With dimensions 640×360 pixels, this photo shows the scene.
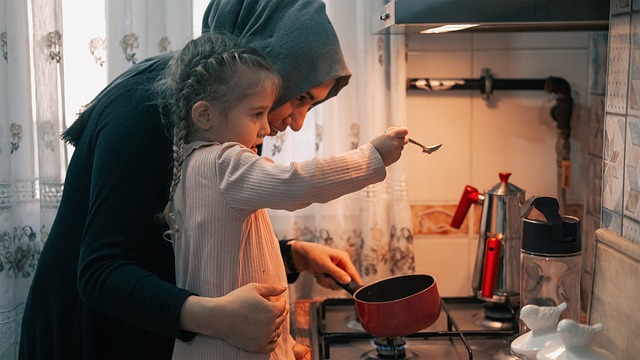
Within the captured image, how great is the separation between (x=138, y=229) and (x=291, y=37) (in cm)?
38

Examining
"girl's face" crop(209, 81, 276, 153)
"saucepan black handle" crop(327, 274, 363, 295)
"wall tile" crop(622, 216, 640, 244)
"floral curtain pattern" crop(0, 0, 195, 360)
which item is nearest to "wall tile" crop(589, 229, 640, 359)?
"wall tile" crop(622, 216, 640, 244)

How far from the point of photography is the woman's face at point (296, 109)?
1.41 meters

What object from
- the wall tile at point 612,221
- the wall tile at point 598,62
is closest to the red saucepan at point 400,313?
the wall tile at point 612,221

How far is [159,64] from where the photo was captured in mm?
1413

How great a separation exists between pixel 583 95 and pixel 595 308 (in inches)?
29.3

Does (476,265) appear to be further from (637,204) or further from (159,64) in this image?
(159,64)

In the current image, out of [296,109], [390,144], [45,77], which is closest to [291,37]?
[296,109]

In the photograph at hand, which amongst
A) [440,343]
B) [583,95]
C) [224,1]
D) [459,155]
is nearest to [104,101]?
[224,1]

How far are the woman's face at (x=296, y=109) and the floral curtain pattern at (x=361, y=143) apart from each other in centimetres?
45

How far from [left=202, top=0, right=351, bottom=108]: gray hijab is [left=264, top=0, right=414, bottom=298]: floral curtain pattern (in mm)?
501

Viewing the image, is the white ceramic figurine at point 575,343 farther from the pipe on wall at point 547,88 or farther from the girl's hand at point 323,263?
the pipe on wall at point 547,88

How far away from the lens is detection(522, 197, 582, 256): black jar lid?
138 centimetres

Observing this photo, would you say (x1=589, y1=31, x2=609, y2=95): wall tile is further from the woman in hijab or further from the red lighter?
the woman in hijab

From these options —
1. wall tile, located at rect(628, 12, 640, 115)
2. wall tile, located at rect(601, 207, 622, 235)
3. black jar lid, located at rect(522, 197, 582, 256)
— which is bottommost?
black jar lid, located at rect(522, 197, 582, 256)
